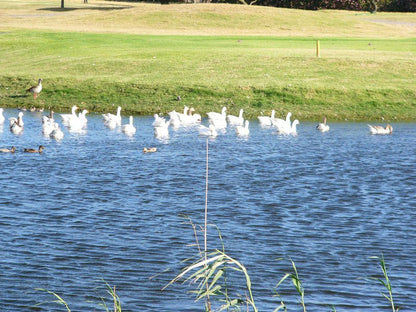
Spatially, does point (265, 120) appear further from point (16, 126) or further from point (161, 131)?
point (16, 126)

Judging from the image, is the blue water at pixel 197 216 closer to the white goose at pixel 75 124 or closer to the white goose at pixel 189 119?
the white goose at pixel 75 124

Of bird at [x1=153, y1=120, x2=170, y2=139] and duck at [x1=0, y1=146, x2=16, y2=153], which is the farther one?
bird at [x1=153, y1=120, x2=170, y2=139]

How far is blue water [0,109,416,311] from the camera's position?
37.6 feet

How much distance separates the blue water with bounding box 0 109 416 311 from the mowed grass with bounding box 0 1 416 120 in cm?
665

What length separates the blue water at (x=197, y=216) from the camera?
11453 millimetres

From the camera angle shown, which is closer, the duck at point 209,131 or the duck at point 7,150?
the duck at point 7,150

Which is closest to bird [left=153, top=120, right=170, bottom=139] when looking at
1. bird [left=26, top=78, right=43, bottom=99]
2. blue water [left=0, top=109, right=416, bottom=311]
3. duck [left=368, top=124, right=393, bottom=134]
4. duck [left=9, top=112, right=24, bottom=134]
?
blue water [left=0, top=109, right=416, bottom=311]

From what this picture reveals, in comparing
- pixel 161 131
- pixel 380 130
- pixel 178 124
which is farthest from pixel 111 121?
pixel 380 130

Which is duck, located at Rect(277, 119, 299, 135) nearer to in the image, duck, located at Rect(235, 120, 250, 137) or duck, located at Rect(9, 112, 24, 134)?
duck, located at Rect(235, 120, 250, 137)

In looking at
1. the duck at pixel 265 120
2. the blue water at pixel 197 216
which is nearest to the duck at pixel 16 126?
the blue water at pixel 197 216

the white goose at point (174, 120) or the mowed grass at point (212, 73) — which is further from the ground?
the mowed grass at point (212, 73)

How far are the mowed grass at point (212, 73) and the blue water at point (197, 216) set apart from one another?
21.8 feet

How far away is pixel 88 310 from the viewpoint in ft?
34.4

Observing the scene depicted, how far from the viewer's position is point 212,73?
37.6m
